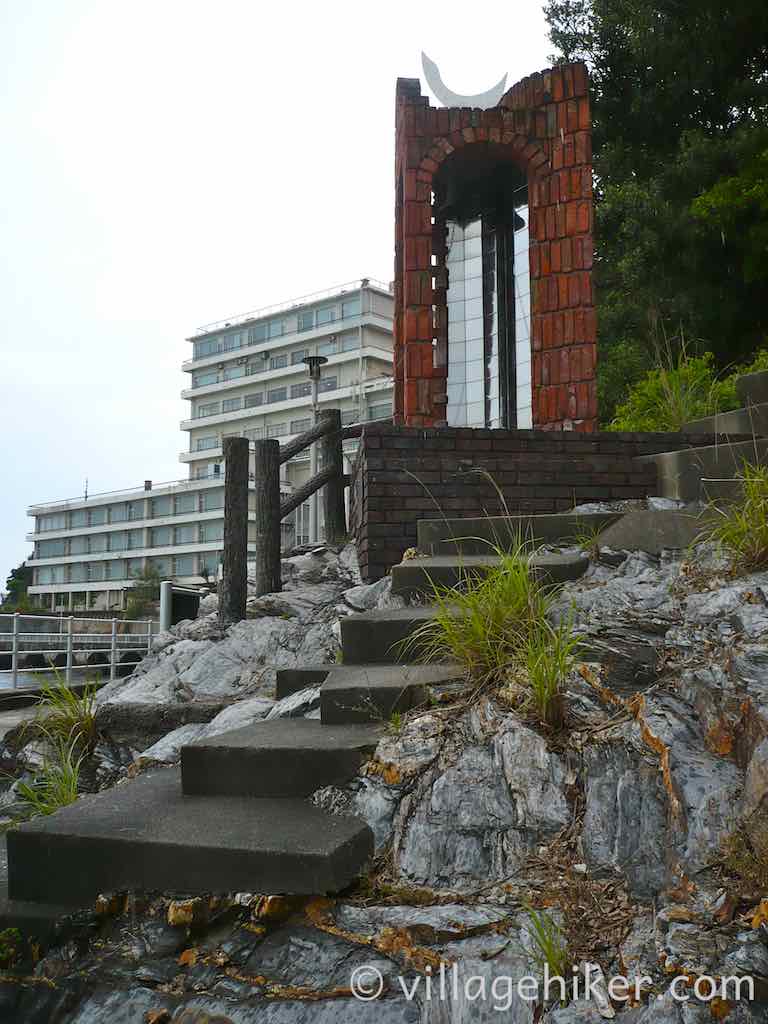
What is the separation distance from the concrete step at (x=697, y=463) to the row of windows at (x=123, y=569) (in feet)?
156

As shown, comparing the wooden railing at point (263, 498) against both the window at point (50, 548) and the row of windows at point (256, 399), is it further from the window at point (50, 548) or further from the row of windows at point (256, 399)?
the window at point (50, 548)

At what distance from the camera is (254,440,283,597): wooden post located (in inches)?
278

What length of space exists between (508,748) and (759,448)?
3.18 m

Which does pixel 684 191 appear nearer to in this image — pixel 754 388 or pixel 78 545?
pixel 754 388

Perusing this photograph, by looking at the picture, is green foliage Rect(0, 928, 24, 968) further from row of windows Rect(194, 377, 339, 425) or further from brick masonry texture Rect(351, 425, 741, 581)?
row of windows Rect(194, 377, 339, 425)

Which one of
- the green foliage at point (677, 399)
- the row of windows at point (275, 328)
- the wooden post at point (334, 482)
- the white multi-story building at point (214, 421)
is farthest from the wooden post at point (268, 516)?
the row of windows at point (275, 328)

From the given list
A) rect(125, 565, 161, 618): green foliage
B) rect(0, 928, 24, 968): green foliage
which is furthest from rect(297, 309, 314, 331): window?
rect(0, 928, 24, 968): green foliage

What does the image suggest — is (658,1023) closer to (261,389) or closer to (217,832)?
(217,832)

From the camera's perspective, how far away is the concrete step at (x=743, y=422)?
538cm

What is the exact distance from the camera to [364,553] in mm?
5613

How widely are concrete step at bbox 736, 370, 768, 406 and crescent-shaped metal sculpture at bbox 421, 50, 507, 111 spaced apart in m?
3.15

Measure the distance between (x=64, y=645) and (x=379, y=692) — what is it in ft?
87.9

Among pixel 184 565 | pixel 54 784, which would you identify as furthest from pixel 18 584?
pixel 54 784

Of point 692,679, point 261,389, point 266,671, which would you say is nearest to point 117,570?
point 261,389
